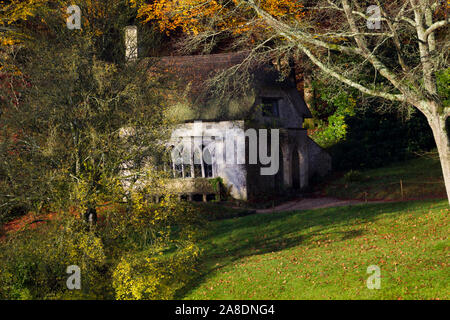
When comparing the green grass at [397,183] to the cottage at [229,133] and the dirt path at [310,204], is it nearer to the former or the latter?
the dirt path at [310,204]

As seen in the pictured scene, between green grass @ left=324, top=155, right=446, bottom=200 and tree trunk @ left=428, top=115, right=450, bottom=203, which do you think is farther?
green grass @ left=324, top=155, right=446, bottom=200

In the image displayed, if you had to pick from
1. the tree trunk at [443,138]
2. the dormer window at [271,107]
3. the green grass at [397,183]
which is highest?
the dormer window at [271,107]

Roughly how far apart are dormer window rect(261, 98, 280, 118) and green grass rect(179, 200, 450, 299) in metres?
7.25

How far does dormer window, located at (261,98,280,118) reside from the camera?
91.4 ft

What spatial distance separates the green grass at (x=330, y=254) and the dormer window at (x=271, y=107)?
7251 mm

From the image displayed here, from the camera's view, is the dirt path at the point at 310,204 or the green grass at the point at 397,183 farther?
the green grass at the point at 397,183

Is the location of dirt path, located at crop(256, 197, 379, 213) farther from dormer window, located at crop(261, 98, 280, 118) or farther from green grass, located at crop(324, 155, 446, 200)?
dormer window, located at crop(261, 98, 280, 118)

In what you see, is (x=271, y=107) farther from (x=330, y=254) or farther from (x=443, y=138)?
(x=443, y=138)

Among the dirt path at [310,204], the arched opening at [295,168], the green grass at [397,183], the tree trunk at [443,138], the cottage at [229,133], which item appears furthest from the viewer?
the arched opening at [295,168]

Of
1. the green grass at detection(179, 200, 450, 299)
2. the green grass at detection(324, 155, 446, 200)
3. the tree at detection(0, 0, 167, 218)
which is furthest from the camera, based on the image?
the green grass at detection(324, 155, 446, 200)

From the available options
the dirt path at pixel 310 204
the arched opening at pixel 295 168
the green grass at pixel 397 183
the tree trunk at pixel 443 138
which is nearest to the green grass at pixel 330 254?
the dirt path at pixel 310 204

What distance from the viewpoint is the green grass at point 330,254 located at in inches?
507

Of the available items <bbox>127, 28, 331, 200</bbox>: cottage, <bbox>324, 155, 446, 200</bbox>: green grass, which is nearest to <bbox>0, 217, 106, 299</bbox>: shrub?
<bbox>127, 28, 331, 200</bbox>: cottage
